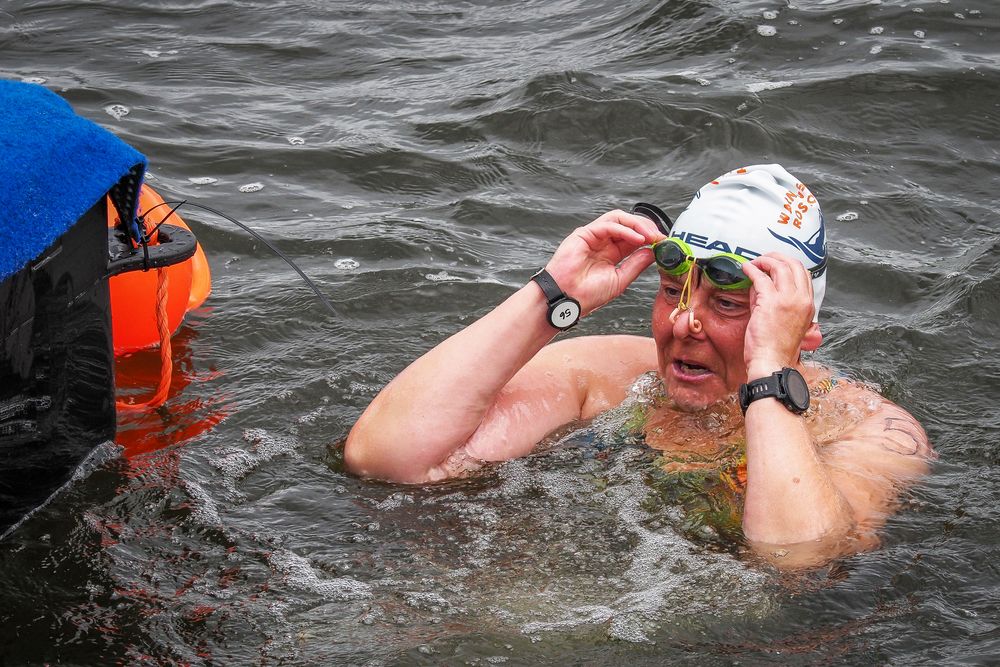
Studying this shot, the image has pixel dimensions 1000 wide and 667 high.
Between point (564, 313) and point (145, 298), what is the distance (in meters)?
1.92

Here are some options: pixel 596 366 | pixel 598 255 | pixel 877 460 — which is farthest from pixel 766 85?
pixel 877 460

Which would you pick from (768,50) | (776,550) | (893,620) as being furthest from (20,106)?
(768,50)

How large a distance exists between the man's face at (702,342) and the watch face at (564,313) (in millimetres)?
314

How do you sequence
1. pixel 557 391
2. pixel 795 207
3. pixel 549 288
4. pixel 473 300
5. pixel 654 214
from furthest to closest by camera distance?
1. pixel 473 300
2. pixel 557 391
3. pixel 654 214
4. pixel 795 207
5. pixel 549 288

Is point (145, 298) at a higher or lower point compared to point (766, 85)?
higher

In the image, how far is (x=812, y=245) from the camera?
4.52 meters

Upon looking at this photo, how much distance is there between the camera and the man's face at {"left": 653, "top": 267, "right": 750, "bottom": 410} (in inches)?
170

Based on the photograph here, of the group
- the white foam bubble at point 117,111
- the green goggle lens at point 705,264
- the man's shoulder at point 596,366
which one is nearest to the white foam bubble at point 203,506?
the man's shoulder at point 596,366

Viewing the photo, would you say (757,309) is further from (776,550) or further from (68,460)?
(68,460)

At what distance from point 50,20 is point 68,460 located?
7.46 m

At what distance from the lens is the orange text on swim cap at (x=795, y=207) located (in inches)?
176

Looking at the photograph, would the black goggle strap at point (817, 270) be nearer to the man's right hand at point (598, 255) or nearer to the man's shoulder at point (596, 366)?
the man's right hand at point (598, 255)

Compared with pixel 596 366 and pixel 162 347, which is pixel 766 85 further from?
pixel 162 347

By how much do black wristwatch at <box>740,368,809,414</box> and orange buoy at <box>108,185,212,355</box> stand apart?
7.72ft
